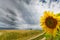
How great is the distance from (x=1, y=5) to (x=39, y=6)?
0.27 m

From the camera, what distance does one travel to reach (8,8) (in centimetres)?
129

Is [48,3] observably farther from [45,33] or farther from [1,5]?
[1,5]

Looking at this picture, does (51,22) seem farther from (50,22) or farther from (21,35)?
(21,35)

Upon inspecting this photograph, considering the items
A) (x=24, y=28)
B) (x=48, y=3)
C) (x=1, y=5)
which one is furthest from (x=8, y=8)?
(x=48, y=3)

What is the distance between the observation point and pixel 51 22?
1205 millimetres

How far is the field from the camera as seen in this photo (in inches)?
48.5

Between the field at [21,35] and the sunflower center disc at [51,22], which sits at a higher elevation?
the sunflower center disc at [51,22]

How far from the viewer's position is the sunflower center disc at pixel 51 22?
119 centimetres

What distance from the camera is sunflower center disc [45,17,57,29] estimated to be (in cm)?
119

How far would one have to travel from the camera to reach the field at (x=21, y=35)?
1232 millimetres

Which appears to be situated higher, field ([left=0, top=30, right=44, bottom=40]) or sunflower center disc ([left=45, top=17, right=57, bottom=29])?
sunflower center disc ([left=45, top=17, right=57, bottom=29])

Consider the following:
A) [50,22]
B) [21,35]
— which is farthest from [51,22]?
[21,35]

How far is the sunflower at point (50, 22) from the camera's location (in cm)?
119

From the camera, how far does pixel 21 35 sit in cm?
125
